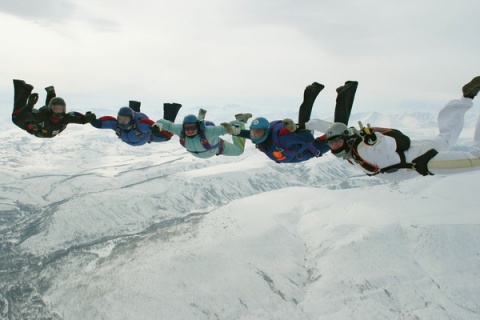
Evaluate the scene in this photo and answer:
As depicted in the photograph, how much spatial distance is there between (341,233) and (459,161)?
450 feet

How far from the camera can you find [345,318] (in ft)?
332

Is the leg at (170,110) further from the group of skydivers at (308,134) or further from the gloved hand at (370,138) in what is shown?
the gloved hand at (370,138)

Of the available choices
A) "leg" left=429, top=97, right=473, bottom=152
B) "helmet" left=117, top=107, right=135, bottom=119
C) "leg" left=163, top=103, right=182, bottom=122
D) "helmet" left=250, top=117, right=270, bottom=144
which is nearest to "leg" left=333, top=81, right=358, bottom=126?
"helmet" left=250, top=117, right=270, bottom=144

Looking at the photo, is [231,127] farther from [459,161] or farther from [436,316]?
[436,316]

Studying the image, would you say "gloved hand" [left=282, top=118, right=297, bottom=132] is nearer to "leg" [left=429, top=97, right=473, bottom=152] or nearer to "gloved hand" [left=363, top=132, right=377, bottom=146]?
"gloved hand" [left=363, top=132, right=377, bottom=146]

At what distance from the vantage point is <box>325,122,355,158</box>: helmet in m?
8.04

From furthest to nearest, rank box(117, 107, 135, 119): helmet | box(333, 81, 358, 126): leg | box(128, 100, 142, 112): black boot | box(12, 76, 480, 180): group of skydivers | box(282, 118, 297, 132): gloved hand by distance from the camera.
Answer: box(128, 100, 142, 112): black boot → box(117, 107, 135, 119): helmet → box(333, 81, 358, 126): leg → box(282, 118, 297, 132): gloved hand → box(12, 76, 480, 180): group of skydivers

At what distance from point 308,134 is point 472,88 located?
4.36m

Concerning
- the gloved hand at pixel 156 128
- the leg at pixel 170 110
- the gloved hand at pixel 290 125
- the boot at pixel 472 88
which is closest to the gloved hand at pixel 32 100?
the gloved hand at pixel 156 128

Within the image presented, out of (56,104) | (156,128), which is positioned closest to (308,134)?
(156,128)

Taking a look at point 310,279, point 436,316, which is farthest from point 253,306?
point 436,316

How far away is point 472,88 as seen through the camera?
7.89 metres

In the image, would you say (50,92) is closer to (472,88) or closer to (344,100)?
(344,100)

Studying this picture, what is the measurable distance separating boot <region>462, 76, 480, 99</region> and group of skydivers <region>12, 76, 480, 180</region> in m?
0.02
